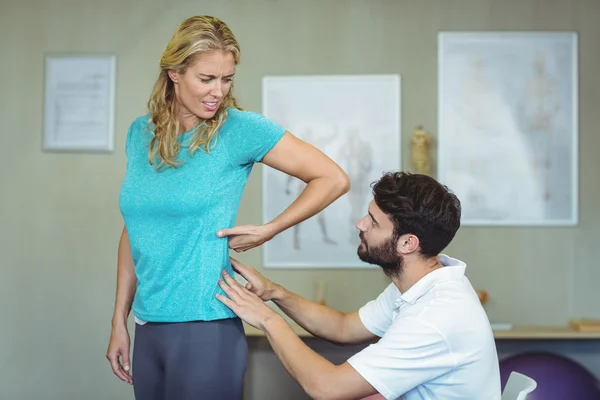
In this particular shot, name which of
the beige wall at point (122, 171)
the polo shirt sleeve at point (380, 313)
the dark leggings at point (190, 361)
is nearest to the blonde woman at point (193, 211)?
the dark leggings at point (190, 361)

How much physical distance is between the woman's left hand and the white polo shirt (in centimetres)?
33

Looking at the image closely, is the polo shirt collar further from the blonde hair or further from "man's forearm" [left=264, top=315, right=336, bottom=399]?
the blonde hair

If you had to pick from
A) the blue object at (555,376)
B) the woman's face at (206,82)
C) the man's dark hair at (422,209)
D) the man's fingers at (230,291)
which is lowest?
the blue object at (555,376)

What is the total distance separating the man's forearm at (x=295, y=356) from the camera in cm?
159

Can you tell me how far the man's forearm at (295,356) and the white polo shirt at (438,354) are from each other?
79mm

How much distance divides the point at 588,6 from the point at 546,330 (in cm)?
156

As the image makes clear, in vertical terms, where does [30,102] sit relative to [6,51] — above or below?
below

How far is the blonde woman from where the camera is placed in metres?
1.46

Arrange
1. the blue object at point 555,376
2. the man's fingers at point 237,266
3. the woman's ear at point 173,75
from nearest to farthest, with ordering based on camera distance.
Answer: the woman's ear at point 173,75 → the man's fingers at point 237,266 → the blue object at point 555,376

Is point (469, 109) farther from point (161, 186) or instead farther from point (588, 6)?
point (161, 186)

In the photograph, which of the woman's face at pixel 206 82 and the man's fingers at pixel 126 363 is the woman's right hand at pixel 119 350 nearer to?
the man's fingers at pixel 126 363

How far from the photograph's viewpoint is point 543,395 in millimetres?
2900

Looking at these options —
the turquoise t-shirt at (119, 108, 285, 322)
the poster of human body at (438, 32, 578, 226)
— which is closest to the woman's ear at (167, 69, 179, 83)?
the turquoise t-shirt at (119, 108, 285, 322)

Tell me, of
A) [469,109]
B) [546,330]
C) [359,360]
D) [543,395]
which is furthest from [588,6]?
[359,360]
